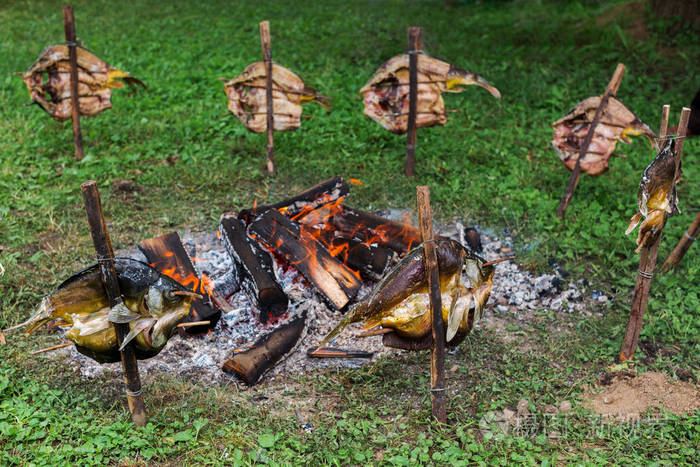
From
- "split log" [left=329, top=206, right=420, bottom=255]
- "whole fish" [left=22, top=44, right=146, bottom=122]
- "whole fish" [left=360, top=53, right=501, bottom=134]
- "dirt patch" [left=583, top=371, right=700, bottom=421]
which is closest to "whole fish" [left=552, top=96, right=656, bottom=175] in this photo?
"whole fish" [left=360, top=53, right=501, bottom=134]

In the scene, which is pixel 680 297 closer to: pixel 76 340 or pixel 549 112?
pixel 549 112

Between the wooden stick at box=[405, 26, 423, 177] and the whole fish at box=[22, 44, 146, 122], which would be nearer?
the wooden stick at box=[405, 26, 423, 177]

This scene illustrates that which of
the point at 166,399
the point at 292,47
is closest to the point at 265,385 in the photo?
the point at 166,399

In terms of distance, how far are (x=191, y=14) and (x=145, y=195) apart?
614 centimetres

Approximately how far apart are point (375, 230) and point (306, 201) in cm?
66

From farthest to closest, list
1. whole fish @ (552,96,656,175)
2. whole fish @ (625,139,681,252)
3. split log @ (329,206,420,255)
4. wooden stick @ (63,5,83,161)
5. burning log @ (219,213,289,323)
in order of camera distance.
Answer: wooden stick @ (63,5,83,161)
whole fish @ (552,96,656,175)
split log @ (329,206,420,255)
burning log @ (219,213,289,323)
whole fish @ (625,139,681,252)

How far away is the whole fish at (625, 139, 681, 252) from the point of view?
3869mm

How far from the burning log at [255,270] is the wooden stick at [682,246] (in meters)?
3.29

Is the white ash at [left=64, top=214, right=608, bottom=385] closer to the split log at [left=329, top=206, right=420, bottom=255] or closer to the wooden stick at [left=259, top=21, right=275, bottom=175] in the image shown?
the split log at [left=329, top=206, right=420, bottom=255]

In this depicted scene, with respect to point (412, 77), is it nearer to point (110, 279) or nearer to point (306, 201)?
point (306, 201)

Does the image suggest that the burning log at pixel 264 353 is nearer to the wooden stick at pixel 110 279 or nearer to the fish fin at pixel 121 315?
the wooden stick at pixel 110 279

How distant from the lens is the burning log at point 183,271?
433cm

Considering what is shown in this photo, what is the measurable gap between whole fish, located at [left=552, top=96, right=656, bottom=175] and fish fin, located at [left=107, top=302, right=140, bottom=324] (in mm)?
4258

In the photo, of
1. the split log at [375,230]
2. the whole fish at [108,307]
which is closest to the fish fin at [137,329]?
the whole fish at [108,307]
